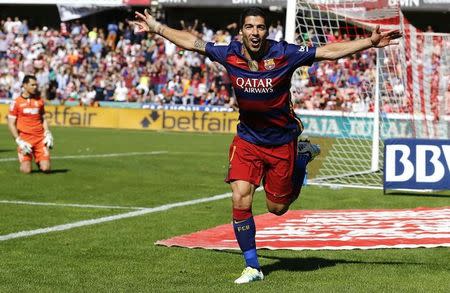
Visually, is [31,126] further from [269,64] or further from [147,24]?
[269,64]

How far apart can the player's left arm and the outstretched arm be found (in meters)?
1.02

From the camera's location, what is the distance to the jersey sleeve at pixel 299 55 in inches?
325

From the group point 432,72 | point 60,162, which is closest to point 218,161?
point 60,162

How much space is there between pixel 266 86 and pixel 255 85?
0.30ft

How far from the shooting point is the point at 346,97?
82.8 ft

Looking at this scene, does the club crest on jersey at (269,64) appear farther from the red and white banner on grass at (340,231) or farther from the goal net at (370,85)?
the goal net at (370,85)

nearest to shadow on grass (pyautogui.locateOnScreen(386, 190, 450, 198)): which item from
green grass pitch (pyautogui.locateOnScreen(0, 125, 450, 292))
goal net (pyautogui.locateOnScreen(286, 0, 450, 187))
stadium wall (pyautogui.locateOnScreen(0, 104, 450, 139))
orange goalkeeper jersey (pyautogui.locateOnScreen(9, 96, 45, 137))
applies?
green grass pitch (pyautogui.locateOnScreen(0, 125, 450, 292))

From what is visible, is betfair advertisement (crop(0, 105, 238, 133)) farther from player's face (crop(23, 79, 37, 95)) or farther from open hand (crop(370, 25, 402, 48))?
open hand (crop(370, 25, 402, 48))

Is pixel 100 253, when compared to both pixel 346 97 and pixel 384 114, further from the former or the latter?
pixel 346 97

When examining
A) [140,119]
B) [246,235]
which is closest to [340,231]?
[246,235]

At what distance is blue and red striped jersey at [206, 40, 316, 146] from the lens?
8180 millimetres

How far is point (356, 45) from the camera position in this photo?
8164 mm

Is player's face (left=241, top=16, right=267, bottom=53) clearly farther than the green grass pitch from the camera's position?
Yes

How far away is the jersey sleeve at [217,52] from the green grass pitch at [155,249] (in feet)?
5.77
